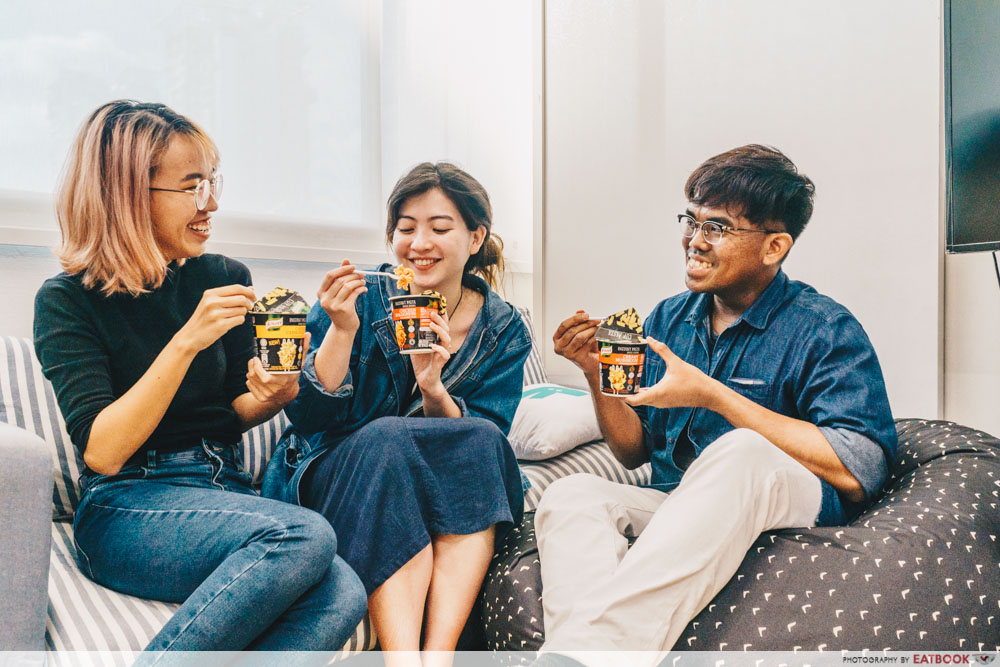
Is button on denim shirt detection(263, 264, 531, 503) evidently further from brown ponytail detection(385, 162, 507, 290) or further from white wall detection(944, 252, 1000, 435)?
white wall detection(944, 252, 1000, 435)

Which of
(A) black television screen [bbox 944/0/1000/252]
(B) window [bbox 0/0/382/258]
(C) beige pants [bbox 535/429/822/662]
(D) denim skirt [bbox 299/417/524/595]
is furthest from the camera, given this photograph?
(B) window [bbox 0/0/382/258]

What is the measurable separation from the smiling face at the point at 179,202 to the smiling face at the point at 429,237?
16.8 inches

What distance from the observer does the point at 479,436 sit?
4.66 feet

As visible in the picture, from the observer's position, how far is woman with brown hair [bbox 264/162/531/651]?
1.32m

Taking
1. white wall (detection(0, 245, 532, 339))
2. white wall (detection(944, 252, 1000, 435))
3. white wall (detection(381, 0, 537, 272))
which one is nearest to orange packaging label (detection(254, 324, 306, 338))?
white wall (detection(0, 245, 532, 339))

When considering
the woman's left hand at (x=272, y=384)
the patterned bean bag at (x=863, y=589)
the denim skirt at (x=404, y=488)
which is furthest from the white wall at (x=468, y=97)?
the patterned bean bag at (x=863, y=589)

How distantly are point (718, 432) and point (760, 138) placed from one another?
1116 mm

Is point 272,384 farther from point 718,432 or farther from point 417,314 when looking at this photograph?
point 718,432

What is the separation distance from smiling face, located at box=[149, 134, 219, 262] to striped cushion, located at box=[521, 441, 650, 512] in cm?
99

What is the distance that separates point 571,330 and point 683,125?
1211 millimetres

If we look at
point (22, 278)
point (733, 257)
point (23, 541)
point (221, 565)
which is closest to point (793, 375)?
point (733, 257)

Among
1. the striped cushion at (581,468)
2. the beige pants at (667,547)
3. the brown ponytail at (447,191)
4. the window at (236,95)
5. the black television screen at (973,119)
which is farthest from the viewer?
the striped cushion at (581,468)

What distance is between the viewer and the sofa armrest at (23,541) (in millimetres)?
→ 983

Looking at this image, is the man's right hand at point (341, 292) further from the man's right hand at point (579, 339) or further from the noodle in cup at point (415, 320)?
the man's right hand at point (579, 339)
